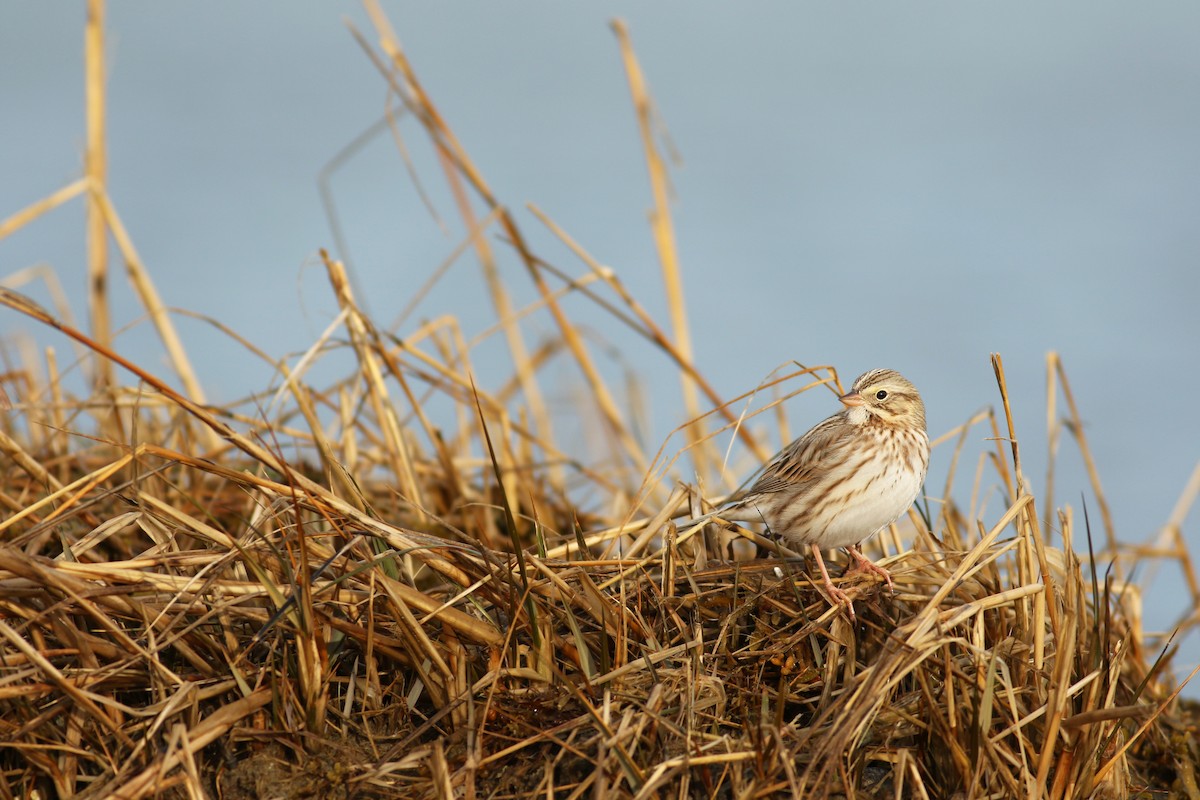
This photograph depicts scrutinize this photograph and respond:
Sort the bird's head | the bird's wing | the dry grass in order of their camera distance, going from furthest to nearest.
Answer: the bird's head
the bird's wing
the dry grass

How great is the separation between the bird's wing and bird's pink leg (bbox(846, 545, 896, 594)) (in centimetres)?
32

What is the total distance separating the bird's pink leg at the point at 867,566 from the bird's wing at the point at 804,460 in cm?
32

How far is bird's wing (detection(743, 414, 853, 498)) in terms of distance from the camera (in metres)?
4.50

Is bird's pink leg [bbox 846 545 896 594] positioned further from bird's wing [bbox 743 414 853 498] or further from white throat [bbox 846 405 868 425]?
white throat [bbox 846 405 868 425]

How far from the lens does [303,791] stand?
3.13 meters

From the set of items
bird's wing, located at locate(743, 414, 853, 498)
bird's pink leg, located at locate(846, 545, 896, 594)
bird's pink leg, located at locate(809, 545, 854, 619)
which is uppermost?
bird's wing, located at locate(743, 414, 853, 498)

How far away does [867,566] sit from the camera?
4.04 m

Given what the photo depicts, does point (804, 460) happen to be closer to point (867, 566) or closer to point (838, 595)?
point (867, 566)

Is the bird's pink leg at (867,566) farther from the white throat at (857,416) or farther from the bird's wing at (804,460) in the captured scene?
the white throat at (857,416)

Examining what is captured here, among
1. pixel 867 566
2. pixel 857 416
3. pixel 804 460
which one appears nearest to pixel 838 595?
pixel 867 566

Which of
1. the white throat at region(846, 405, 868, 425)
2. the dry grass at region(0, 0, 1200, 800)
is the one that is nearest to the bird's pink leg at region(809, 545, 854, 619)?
the dry grass at region(0, 0, 1200, 800)

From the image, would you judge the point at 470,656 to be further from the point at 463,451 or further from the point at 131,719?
the point at 463,451

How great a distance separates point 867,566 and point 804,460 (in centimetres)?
64

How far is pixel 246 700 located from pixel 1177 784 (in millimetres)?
3125
